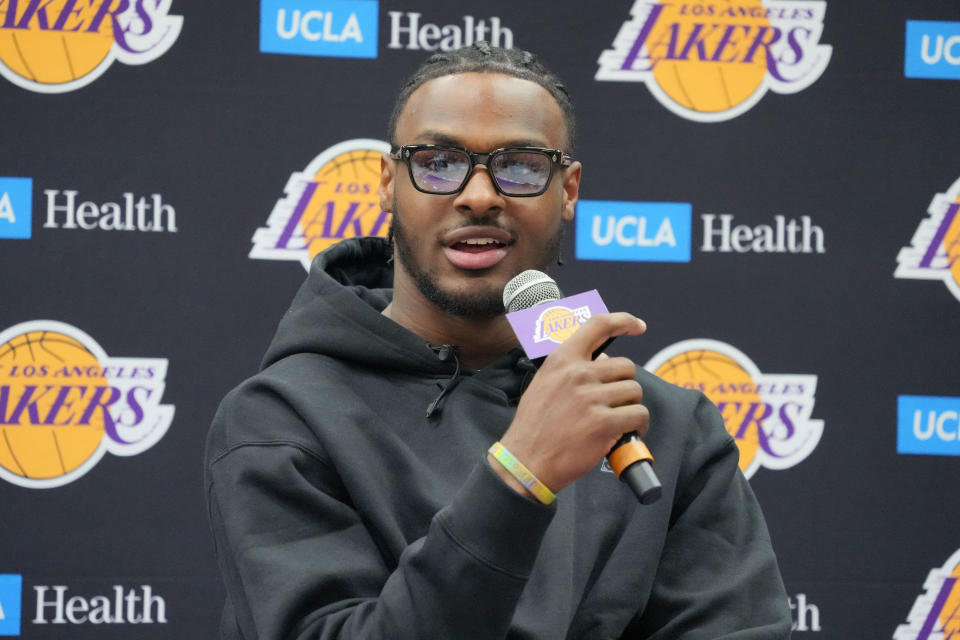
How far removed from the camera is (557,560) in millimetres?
1300

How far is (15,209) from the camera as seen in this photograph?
2.35m

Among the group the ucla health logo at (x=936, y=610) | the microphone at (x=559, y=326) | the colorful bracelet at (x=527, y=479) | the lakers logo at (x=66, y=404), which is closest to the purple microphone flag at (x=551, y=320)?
the microphone at (x=559, y=326)

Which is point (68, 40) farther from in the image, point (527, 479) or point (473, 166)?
point (527, 479)

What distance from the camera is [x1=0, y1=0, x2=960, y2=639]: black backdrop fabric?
234cm

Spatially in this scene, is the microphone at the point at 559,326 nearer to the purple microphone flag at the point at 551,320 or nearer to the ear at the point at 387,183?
the purple microphone flag at the point at 551,320

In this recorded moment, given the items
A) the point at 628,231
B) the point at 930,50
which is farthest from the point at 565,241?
the point at 930,50

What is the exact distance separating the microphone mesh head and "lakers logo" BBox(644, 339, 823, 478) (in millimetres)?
1314

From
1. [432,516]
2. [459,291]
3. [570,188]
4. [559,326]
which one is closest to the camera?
Answer: [559,326]

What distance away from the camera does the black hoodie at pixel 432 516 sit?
1.05 m

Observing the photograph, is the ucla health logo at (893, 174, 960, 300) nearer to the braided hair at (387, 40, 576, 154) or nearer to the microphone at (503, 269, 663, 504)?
the braided hair at (387, 40, 576, 154)

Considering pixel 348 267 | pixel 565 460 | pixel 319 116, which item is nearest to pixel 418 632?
pixel 565 460

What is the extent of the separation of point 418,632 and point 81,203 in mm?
1642

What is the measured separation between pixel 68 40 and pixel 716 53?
1.45 metres

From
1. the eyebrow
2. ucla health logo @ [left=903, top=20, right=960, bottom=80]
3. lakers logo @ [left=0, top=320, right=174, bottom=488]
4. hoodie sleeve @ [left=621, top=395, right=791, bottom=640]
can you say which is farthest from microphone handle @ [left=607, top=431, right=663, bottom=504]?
ucla health logo @ [left=903, top=20, right=960, bottom=80]
